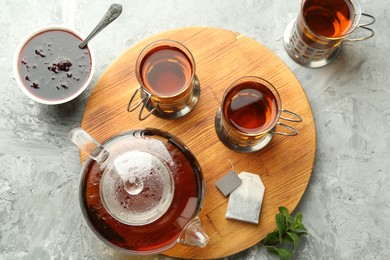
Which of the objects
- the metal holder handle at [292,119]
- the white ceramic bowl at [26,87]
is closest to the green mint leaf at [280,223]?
the metal holder handle at [292,119]

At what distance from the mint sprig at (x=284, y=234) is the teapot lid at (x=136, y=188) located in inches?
12.5

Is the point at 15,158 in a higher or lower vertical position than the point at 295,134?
lower

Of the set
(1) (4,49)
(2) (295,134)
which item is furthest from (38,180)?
(2) (295,134)

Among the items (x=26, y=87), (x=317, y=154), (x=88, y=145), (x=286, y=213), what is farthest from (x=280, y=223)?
(x=26, y=87)

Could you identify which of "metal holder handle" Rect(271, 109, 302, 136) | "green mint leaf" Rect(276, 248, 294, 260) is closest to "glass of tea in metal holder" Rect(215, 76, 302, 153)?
"metal holder handle" Rect(271, 109, 302, 136)

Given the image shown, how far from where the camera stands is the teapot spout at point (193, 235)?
1096mm

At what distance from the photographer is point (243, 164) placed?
1.24 metres

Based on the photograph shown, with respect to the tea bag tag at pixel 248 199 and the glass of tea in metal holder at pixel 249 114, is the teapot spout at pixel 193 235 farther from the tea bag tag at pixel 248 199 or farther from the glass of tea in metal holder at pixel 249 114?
the glass of tea in metal holder at pixel 249 114

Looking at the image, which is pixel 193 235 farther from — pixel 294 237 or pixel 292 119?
pixel 292 119

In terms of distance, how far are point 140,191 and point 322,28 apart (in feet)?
2.20

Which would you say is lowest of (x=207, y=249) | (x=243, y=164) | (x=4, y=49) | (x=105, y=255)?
(x=105, y=255)

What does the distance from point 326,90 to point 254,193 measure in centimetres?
38

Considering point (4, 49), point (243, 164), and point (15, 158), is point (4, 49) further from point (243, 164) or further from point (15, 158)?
point (243, 164)

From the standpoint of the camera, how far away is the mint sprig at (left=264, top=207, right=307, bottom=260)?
47.3 inches
